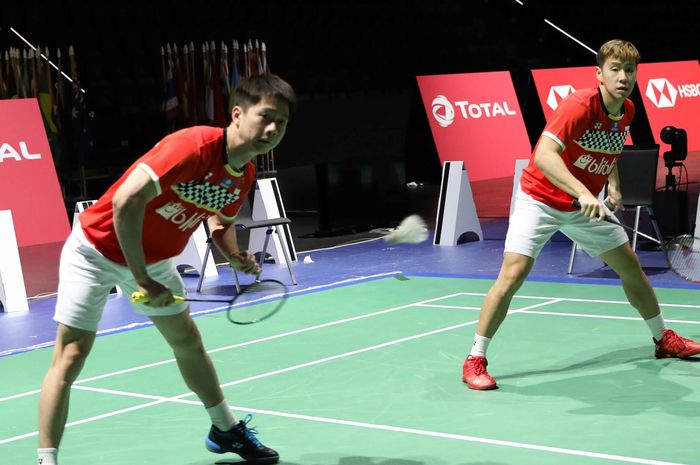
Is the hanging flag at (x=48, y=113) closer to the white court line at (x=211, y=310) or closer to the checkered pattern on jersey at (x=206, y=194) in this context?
the white court line at (x=211, y=310)

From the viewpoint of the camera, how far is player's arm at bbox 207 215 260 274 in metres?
4.22

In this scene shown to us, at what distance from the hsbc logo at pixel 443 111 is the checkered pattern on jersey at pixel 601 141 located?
7.62m

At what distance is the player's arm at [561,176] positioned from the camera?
5.01 meters

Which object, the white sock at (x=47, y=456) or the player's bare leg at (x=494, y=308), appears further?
the player's bare leg at (x=494, y=308)

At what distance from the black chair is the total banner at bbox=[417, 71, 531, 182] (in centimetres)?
368

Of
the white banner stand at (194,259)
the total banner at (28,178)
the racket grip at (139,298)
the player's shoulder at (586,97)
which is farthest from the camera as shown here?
the white banner stand at (194,259)

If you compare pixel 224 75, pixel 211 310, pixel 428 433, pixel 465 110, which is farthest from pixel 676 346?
pixel 224 75

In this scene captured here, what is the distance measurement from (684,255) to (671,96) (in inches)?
453

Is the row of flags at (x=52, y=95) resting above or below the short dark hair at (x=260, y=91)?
below

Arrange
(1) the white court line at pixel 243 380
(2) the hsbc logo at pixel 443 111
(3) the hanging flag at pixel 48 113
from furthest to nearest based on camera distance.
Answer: (3) the hanging flag at pixel 48 113, (2) the hsbc logo at pixel 443 111, (1) the white court line at pixel 243 380

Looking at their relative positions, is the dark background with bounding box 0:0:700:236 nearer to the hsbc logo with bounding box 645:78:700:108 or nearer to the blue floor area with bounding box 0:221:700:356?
the hsbc logo with bounding box 645:78:700:108

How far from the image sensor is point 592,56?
25.8m

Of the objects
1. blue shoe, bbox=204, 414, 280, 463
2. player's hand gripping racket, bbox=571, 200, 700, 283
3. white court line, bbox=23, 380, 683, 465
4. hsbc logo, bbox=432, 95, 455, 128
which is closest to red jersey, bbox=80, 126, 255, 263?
blue shoe, bbox=204, 414, 280, 463

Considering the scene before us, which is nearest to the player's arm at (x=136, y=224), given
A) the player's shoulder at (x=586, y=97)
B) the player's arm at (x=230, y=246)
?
the player's arm at (x=230, y=246)
